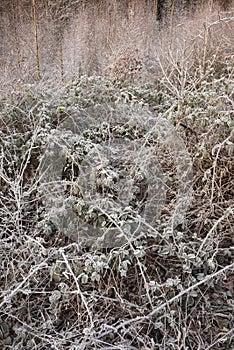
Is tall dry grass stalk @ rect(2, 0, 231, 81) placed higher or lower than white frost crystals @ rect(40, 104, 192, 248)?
higher

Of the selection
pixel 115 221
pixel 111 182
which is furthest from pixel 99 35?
pixel 115 221

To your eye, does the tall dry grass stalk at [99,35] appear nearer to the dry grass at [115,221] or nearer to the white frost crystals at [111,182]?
the dry grass at [115,221]

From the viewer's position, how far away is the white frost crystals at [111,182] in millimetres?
2154

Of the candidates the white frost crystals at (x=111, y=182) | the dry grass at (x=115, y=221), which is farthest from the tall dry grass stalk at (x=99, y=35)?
the white frost crystals at (x=111, y=182)

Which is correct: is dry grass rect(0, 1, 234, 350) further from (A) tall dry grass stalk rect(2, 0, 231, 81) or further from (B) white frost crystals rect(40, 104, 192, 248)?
(A) tall dry grass stalk rect(2, 0, 231, 81)

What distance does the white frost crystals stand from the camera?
84.8 inches

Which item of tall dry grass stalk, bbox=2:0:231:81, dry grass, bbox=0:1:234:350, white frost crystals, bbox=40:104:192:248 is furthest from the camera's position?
tall dry grass stalk, bbox=2:0:231:81

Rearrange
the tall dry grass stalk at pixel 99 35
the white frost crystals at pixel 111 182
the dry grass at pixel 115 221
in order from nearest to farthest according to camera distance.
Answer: the dry grass at pixel 115 221 → the white frost crystals at pixel 111 182 → the tall dry grass stalk at pixel 99 35

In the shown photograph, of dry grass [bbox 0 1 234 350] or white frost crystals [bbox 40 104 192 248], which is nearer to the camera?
dry grass [bbox 0 1 234 350]

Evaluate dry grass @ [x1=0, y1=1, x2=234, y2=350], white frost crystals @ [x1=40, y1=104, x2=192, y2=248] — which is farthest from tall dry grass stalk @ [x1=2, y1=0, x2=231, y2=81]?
white frost crystals @ [x1=40, y1=104, x2=192, y2=248]

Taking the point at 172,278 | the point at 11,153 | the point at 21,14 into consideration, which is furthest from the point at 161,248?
the point at 21,14

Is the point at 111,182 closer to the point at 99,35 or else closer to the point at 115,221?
the point at 115,221

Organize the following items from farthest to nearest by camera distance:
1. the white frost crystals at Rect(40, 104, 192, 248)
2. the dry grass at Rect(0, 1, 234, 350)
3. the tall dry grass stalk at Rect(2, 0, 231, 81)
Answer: the tall dry grass stalk at Rect(2, 0, 231, 81), the white frost crystals at Rect(40, 104, 192, 248), the dry grass at Rect(0, 1, 234, 350)

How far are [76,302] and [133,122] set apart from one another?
59.6 inches
